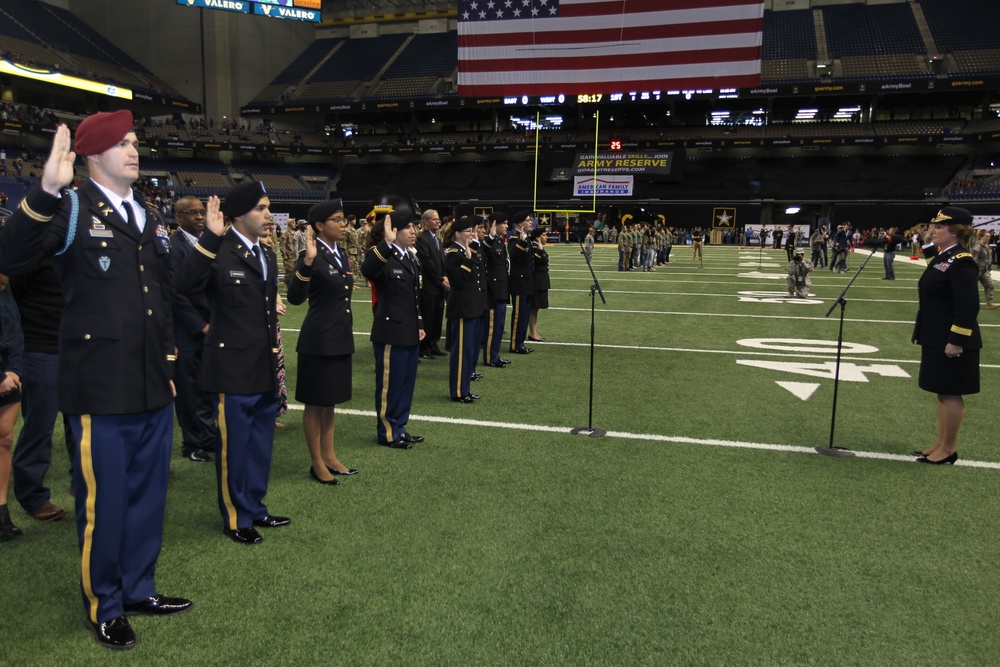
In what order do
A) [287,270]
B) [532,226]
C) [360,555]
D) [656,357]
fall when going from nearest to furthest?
[360,555]
[656,357]
[532,226]
[287,270]

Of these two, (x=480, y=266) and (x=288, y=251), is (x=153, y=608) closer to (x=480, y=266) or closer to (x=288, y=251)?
(x=480, y=266)

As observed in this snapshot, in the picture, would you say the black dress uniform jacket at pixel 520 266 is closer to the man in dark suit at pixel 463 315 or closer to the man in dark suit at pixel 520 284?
the man in dark suit at pixel 520 284

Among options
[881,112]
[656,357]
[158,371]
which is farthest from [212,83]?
[158,371]

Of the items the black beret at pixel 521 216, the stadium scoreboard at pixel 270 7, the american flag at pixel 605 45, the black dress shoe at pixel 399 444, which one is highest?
the stadium scoreboard at pixel 270 7

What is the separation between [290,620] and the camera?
278 cm

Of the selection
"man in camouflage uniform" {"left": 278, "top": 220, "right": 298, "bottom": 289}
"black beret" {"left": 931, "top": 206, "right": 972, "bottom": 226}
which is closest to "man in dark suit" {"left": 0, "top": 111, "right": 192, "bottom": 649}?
"black beret" {"left": 931, "top": 206, "right": 972, "bottom": 226}

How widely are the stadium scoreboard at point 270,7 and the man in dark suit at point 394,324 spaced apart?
39895mm

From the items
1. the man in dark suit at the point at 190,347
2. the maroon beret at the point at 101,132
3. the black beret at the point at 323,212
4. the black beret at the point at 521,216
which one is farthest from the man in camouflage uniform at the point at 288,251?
the maroon beret at the point at 101,132

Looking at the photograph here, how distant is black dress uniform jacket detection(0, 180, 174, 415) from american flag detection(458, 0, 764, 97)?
70.4ft

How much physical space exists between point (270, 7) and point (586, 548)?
4399 centimetres

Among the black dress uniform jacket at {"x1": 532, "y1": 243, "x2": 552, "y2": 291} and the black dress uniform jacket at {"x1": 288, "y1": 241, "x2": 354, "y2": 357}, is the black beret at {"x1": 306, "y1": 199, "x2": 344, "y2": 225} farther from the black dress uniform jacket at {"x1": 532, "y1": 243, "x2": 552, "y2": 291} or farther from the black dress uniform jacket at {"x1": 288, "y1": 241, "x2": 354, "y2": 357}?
the black dress uniform jacket at {"x1": 532, "y1": 243, "x2": 552, "y2": 291}

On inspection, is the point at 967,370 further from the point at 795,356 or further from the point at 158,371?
the point at 158,371

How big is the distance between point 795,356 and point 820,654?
21.5ft

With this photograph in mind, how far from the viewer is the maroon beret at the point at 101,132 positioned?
2.48 metres
